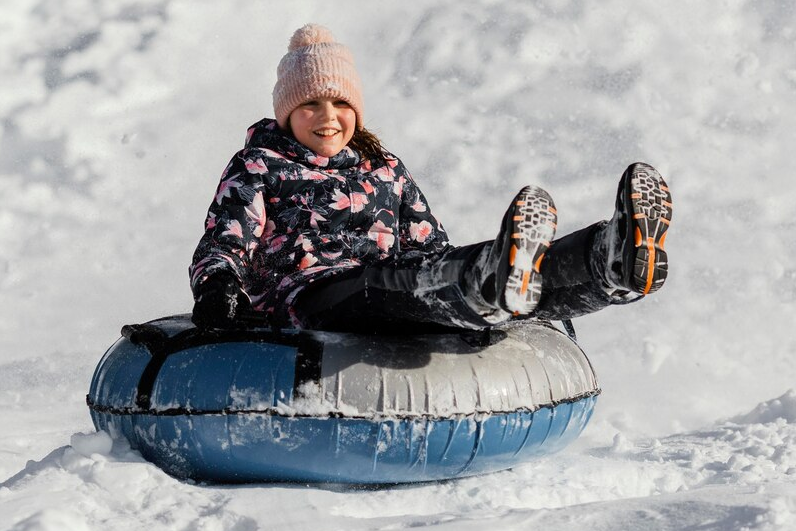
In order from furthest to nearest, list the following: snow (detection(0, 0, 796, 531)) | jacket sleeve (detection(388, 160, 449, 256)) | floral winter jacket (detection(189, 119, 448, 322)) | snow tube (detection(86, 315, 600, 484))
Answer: snow (detection(0, 0, 796, 531)) → jacket sleeve (detection(388, 160, 449, 256)) → floral winter jacket (detection(189, 119, 448, 322)) → snow tube (detection(86, 315, 600, 484))

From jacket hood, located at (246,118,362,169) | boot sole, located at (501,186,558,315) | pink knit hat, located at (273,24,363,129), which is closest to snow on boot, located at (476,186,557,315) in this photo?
boot sole, located at (501,186,558,315)

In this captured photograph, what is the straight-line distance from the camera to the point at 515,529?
5.18 ft

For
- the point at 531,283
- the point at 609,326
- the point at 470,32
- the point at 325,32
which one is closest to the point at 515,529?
the point at 531,283

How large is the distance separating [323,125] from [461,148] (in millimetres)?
3524

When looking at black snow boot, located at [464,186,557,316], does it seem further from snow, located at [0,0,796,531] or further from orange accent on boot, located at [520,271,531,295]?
snow, located at [0,0,796,531]

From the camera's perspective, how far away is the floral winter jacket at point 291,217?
239cm

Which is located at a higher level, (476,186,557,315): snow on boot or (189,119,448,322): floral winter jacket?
(189,119,448,322): floral winter jacket

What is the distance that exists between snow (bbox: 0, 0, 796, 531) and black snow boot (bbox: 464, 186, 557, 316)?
1.58 metres

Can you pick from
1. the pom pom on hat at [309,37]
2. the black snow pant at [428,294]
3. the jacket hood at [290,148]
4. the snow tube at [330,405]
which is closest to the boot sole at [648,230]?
the black snow pant at [428,294]

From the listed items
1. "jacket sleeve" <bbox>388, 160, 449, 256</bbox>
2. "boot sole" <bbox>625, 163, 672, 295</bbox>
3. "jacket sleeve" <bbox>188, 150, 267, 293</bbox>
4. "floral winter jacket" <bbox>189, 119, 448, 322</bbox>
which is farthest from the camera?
"jacket sleeve" <bbox>388, 160, 449, 256</bbox>

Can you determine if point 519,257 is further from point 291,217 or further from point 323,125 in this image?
point 323,125

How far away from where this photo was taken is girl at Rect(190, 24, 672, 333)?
5.73 ft

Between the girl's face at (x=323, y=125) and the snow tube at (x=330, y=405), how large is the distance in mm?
772

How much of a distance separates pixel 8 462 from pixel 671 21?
5548 millimetres
